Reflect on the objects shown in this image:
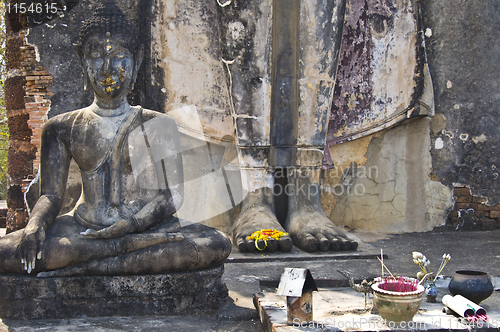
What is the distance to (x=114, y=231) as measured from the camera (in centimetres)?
217

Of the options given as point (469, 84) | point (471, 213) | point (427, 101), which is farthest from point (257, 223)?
point (469, 84)

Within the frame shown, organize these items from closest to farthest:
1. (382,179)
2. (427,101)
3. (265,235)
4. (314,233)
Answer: (265,235)
(314,233)
(427,101)
(382,179)

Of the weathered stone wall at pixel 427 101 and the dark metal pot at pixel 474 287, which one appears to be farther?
the weathered stone wall at pixel 427 101

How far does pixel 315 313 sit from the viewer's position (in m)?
2.07

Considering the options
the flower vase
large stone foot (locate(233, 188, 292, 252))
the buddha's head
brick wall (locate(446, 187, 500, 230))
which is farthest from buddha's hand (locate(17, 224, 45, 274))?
brick wall (locate(446, 187, 500, 230))

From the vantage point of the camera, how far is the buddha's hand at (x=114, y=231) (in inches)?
85.1

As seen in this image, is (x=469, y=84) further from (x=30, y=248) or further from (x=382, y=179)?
(x=30, y=248)

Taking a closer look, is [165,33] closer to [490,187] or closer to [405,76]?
[405,76]

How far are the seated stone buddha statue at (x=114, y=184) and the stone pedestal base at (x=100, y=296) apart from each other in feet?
0.13

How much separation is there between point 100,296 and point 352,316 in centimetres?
100

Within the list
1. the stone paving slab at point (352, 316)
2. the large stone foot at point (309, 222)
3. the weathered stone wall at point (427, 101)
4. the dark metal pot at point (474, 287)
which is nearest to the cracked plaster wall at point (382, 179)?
the weathered stone wall at point (427, 101)

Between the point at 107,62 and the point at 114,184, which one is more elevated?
the point at 107,62

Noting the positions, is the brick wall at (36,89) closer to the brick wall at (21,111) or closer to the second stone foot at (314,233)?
the brick wall at (21,111)

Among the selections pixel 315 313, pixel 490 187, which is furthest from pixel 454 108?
pixel 315 313
